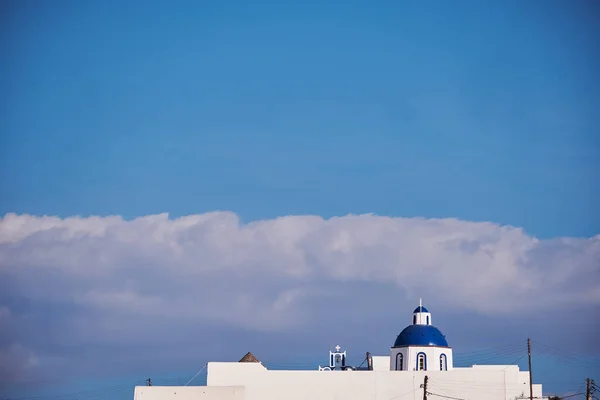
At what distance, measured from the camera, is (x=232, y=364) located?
57344 millimetres

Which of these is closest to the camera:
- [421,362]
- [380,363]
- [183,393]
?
[183,393]

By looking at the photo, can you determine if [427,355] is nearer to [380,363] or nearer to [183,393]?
[380,363]

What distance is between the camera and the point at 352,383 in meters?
56.4

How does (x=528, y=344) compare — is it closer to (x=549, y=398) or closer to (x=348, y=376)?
(x=549, y=398)

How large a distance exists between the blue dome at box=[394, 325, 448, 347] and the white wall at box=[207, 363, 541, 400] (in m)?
3.30

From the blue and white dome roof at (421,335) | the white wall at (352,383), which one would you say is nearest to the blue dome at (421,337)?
the blue and white dome roof at (421,335)

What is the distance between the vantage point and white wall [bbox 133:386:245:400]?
54.3m

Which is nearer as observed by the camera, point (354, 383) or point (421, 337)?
point (354, 383)

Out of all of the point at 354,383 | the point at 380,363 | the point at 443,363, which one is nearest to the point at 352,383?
the point at 354,383

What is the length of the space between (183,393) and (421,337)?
16674 mm

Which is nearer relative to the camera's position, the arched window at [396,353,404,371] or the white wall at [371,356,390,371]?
the arched window at [396,353,404,371]

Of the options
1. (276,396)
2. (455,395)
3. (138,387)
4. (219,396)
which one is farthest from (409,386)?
(138,387)

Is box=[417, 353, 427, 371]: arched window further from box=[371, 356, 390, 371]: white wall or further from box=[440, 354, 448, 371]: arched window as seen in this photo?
box=[371, 356, 390, 371]: white wall

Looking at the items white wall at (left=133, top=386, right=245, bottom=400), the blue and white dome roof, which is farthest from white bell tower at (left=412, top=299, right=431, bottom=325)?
white wall at (left=133, top=386, right=245, bottom=400)
